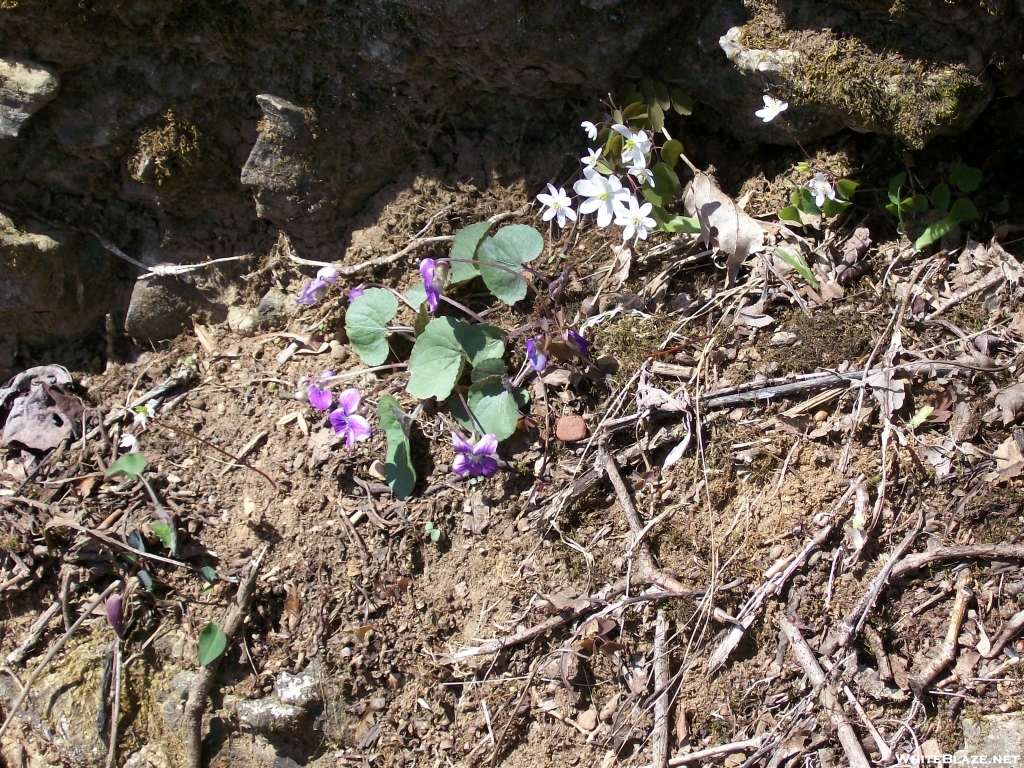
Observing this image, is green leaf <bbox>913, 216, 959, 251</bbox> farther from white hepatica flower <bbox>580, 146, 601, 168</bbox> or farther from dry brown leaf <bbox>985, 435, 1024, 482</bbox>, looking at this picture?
white hepatica flower <bbox>580, 146, 601, 168</bbox>

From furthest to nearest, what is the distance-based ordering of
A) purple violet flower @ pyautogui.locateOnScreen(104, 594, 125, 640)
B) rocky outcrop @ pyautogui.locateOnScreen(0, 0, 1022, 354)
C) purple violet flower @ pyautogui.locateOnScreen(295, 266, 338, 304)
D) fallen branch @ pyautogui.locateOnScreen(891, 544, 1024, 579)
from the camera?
1. purple violet flower @ pyautogui.locateOnScreen(295, 266, 338, 304)
2. purple violet flower @ pyautogui.locateOnScreen(104, 594, 125, 640)
3. rocky outcrop @ pyautogui.locateOnScreen(0, 0, 1022, 354)
4. fallen branch @ pyautogui.locateOnScreen(891, 544, 1024, 579)

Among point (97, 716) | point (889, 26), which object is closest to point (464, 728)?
point (97, 716)

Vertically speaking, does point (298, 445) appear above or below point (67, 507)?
above

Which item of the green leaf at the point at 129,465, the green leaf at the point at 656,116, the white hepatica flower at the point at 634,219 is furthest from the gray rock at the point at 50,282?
the green leaf at the point at 656,116

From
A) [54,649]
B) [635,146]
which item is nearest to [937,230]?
[635,146]

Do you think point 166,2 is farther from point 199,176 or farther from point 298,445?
point 298,445

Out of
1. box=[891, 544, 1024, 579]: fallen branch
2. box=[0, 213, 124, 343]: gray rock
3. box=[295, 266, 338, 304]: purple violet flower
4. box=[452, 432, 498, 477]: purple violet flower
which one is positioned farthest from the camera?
box=[0, 213, 124, 343]: gray rock

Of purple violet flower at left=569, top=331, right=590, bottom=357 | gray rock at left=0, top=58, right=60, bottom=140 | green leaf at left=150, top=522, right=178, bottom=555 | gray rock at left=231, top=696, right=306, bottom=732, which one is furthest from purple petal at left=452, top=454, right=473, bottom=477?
gray rock at left=0, top=58, right=60, bottom=140
